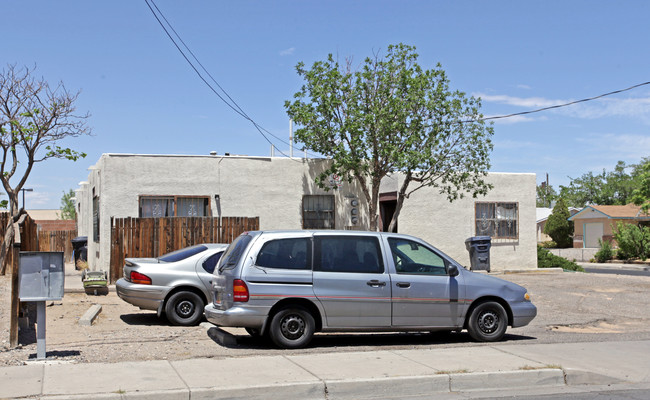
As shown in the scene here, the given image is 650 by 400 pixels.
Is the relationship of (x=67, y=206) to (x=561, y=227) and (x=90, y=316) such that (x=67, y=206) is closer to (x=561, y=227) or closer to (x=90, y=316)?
(x=561, y=227)

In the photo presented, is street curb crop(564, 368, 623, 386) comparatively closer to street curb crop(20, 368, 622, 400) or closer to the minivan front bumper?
street curb crop(20, 368, 622, 400)

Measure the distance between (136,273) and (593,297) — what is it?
11.6 metres

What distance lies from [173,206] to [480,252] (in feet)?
32.7

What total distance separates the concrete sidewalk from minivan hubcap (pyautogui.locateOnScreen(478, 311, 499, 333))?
1.00 meters

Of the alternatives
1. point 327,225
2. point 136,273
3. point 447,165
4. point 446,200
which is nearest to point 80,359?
point 136,273

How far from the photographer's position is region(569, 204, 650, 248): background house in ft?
166

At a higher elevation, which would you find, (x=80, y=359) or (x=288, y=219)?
(x=288, y=219)

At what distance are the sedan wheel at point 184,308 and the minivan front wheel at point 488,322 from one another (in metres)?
4.78

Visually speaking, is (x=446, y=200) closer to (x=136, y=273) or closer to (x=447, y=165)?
(x=447, y=165)

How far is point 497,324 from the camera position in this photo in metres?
10.9

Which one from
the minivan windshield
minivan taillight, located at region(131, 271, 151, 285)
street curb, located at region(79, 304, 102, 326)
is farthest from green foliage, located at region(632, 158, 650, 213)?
the minivan windshield

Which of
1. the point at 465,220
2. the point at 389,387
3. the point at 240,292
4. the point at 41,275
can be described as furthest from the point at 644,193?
the point at 41,275

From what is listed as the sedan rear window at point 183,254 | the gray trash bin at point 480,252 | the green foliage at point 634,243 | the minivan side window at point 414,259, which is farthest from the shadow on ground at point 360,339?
the green foliage at point 634,243

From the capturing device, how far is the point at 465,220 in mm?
24375
